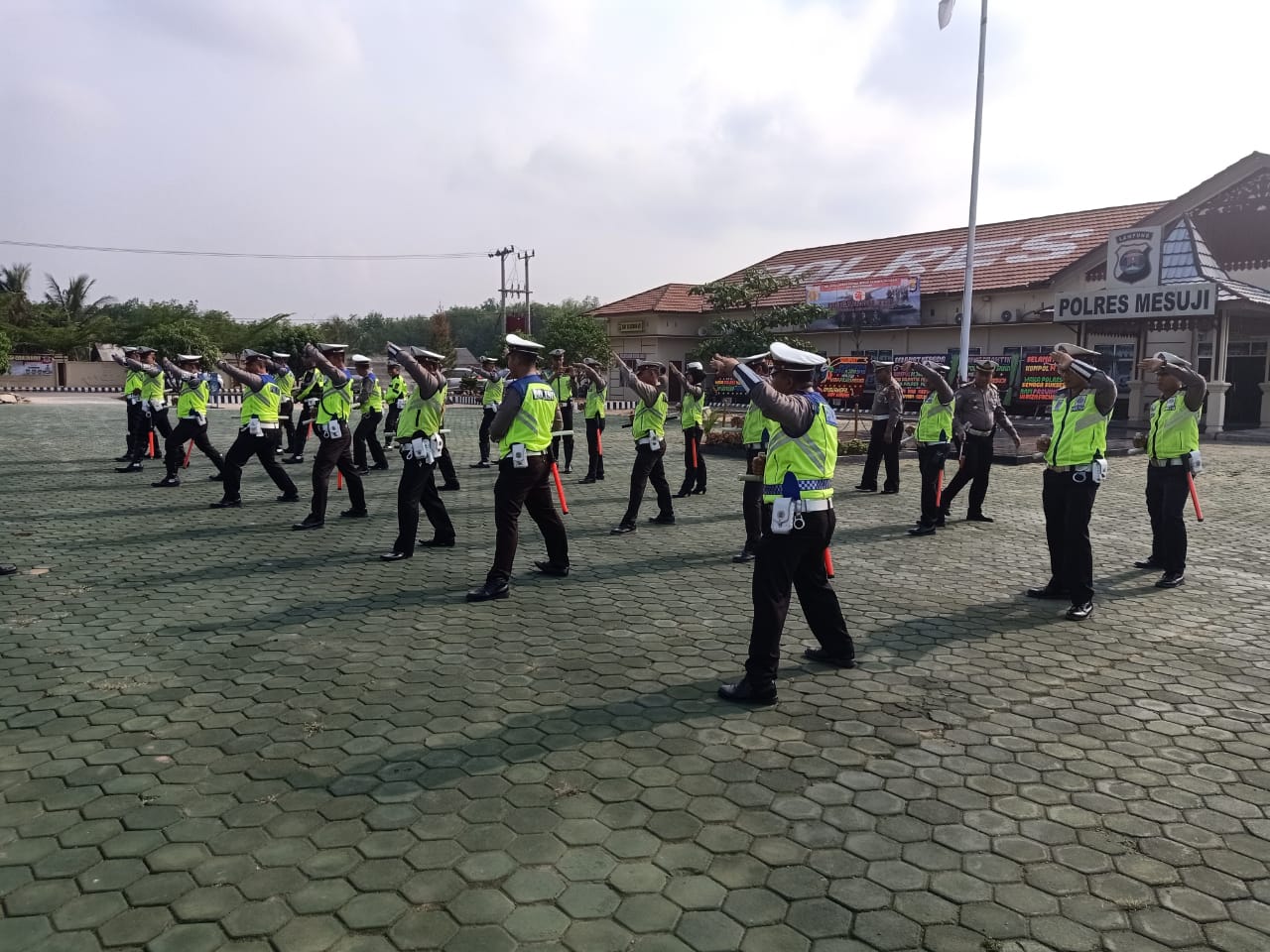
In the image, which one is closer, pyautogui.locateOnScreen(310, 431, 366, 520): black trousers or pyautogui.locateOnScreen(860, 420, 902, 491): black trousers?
pyautogui.locateOnScreen(310, 431, 366, 520): black trousers

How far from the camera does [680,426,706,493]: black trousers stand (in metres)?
12.1

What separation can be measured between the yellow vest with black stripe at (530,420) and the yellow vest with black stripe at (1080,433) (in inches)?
163

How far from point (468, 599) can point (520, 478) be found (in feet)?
3.52

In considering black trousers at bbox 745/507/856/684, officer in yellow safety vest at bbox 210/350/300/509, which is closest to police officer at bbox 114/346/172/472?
officer in yellow safety vest at bbox 210/350/300/509

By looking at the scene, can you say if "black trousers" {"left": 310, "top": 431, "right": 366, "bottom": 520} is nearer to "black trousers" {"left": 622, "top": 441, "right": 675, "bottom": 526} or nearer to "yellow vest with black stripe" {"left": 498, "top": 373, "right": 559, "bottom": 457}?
"black trousers" {"left": 622, "top": 441, "right": 675, "bottom": 526}

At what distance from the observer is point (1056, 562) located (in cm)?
718

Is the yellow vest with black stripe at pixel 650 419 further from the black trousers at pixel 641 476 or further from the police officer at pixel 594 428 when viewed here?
the police officer at pixel 594 428

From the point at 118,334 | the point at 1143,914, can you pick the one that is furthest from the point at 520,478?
the point at 118,334

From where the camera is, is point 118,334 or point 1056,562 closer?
point 1056,562

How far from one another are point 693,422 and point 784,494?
705 centimetres

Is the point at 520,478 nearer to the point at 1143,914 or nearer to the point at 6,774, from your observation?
the point at 6,774

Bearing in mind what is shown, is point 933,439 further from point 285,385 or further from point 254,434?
point 285,385

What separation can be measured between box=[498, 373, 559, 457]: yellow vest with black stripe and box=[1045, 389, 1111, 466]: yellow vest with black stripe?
13.6 ft

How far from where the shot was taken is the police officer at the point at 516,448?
7047mm
